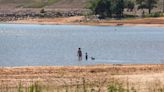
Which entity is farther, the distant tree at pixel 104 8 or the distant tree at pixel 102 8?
the distant tree at pixel 102 8

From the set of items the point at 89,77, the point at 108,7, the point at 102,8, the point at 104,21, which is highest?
the point at 89,77

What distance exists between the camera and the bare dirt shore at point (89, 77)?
2964cm

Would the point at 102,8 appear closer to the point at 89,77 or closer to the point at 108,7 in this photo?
the point at 108,7

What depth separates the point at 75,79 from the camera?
33.5m

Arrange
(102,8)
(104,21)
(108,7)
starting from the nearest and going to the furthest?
(108,7) < (104,21) < (102,8)

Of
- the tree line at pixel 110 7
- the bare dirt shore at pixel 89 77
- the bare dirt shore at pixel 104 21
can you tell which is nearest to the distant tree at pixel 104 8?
the tree line at pixel 110 7

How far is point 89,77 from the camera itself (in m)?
34.9

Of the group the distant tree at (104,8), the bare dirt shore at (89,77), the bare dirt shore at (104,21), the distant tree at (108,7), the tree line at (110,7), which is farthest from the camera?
the distant tree at (104,8)

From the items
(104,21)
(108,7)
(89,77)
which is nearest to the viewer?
(89,77)

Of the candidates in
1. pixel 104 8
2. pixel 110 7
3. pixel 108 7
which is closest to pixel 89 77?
pixel 110 7

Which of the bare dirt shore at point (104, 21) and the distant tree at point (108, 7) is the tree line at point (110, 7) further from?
the bare dirt shore at point (104, 21)

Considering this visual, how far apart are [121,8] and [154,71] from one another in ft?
407

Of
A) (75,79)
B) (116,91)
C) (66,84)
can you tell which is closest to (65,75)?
(75,79)

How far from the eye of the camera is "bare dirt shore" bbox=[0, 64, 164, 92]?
29.6 m
